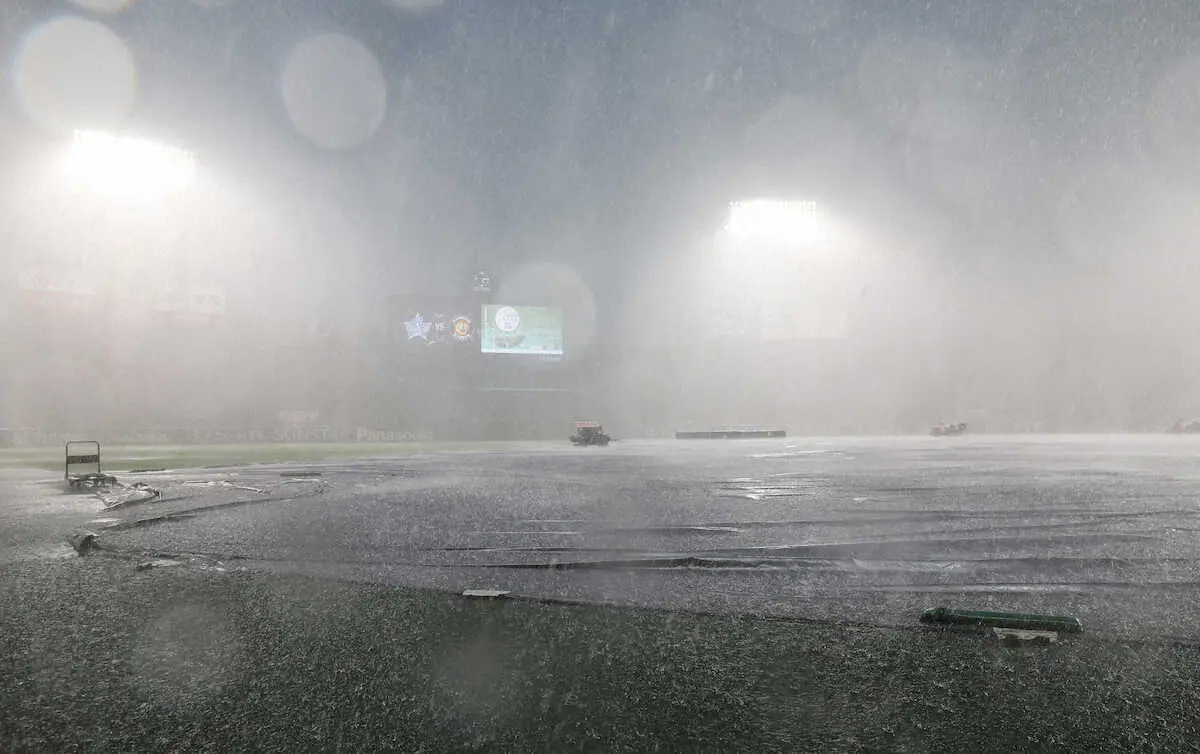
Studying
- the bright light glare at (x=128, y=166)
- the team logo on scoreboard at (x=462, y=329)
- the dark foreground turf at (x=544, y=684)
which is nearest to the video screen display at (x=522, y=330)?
the team logo on scoreboard at (x=462, y=329)

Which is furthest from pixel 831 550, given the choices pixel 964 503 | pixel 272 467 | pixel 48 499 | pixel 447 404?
pixel 447 404

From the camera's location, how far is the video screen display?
34.1 m

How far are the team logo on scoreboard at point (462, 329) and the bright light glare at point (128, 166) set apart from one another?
1364 centimetres

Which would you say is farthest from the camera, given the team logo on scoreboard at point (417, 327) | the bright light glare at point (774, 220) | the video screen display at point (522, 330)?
the bright light glare at point (774, 220)

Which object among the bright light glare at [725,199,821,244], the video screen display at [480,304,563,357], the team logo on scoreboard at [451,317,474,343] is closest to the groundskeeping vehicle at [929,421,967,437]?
the bright light glare at [725,199,821,244]

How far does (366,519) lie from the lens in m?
6.09

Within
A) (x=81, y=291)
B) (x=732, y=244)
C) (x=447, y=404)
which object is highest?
(x=732, y=244)

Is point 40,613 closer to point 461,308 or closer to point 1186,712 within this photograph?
point 1186,712

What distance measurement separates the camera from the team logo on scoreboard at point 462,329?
3372cm

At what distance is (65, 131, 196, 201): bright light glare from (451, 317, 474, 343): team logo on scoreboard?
44.8 feet

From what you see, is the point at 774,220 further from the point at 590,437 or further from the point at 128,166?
the point at 128,166

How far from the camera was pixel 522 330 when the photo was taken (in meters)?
34.6

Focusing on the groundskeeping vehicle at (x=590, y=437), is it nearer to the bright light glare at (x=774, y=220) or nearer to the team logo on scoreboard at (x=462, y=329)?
the team logo on scoreboard at (x=462, y=329)

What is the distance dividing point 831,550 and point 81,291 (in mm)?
33922
